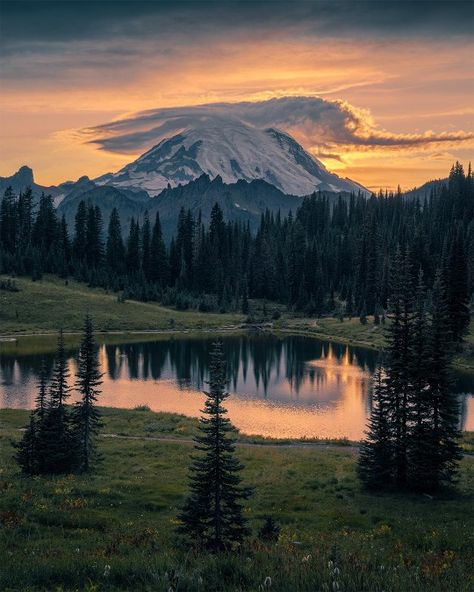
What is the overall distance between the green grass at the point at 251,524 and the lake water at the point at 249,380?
47.6 ft

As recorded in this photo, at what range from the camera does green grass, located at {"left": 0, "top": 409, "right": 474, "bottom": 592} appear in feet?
36.3

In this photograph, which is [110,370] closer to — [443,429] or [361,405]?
[361,405]

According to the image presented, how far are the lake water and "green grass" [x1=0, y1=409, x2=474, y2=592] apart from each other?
47.6ft

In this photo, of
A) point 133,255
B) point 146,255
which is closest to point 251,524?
point 146,255

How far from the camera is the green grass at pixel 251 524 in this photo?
36.3 feet

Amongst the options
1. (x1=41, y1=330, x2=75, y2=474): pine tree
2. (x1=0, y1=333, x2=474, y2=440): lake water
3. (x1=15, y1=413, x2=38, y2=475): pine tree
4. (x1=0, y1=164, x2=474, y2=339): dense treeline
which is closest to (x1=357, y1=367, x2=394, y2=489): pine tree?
(x1=41, y1=330, x2=75, y2=474): pine tree

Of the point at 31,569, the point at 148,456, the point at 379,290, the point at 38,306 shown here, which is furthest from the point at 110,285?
the point at 31,569

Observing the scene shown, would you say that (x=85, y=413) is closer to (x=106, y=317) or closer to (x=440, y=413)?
(x=440, y=413)

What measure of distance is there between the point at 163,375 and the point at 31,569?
70.8 metres

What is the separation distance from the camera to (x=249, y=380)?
260ft

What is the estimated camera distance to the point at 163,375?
82.6 m

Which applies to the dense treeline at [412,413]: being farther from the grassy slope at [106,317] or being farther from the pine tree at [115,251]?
the pine tree at [115,251]

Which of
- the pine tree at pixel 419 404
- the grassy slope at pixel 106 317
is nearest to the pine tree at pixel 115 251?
the grassy slope at pixel 106 317

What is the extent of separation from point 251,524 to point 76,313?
358 feet
